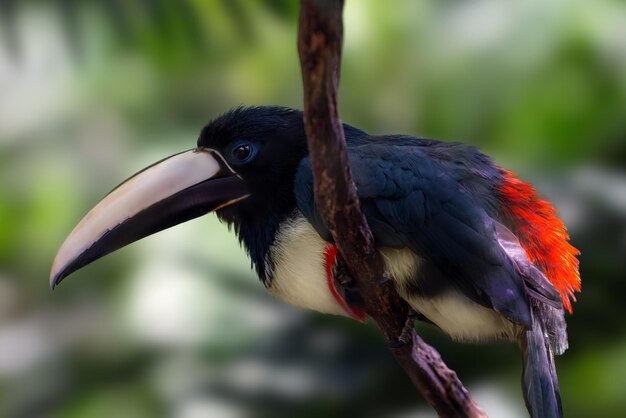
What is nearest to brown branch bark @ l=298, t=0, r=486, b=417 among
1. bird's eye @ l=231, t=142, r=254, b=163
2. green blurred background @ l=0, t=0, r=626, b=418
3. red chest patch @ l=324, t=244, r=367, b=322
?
red chest patch @ l=324, t=244, r=367, b=322

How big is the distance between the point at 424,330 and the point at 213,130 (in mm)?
1354

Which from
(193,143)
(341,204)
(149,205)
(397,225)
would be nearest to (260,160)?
(149,205)

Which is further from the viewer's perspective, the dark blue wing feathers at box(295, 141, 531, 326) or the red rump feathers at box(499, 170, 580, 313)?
the red rump feathers at box(499, 170, 580, 313)

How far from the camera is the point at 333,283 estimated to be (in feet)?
5.87

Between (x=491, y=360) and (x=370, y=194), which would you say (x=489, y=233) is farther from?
(x=491, y=360)

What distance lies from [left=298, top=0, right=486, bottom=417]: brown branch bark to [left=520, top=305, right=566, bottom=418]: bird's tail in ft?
0.69

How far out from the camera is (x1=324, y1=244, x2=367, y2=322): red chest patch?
175 centimetres

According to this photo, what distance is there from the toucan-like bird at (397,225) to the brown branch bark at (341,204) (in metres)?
0.09

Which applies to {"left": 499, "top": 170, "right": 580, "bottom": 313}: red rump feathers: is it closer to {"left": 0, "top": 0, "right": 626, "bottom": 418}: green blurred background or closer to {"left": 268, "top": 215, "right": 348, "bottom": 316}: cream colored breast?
{"left": 268, "top": 215, "right": 348, "bottom": 316}: cream colored breast

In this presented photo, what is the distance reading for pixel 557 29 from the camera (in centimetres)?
312

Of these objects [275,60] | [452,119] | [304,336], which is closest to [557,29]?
[452,119]

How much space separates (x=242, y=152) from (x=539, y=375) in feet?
2.66

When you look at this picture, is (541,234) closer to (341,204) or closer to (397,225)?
(397,225)

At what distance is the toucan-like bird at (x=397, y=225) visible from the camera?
→ 1.60m
